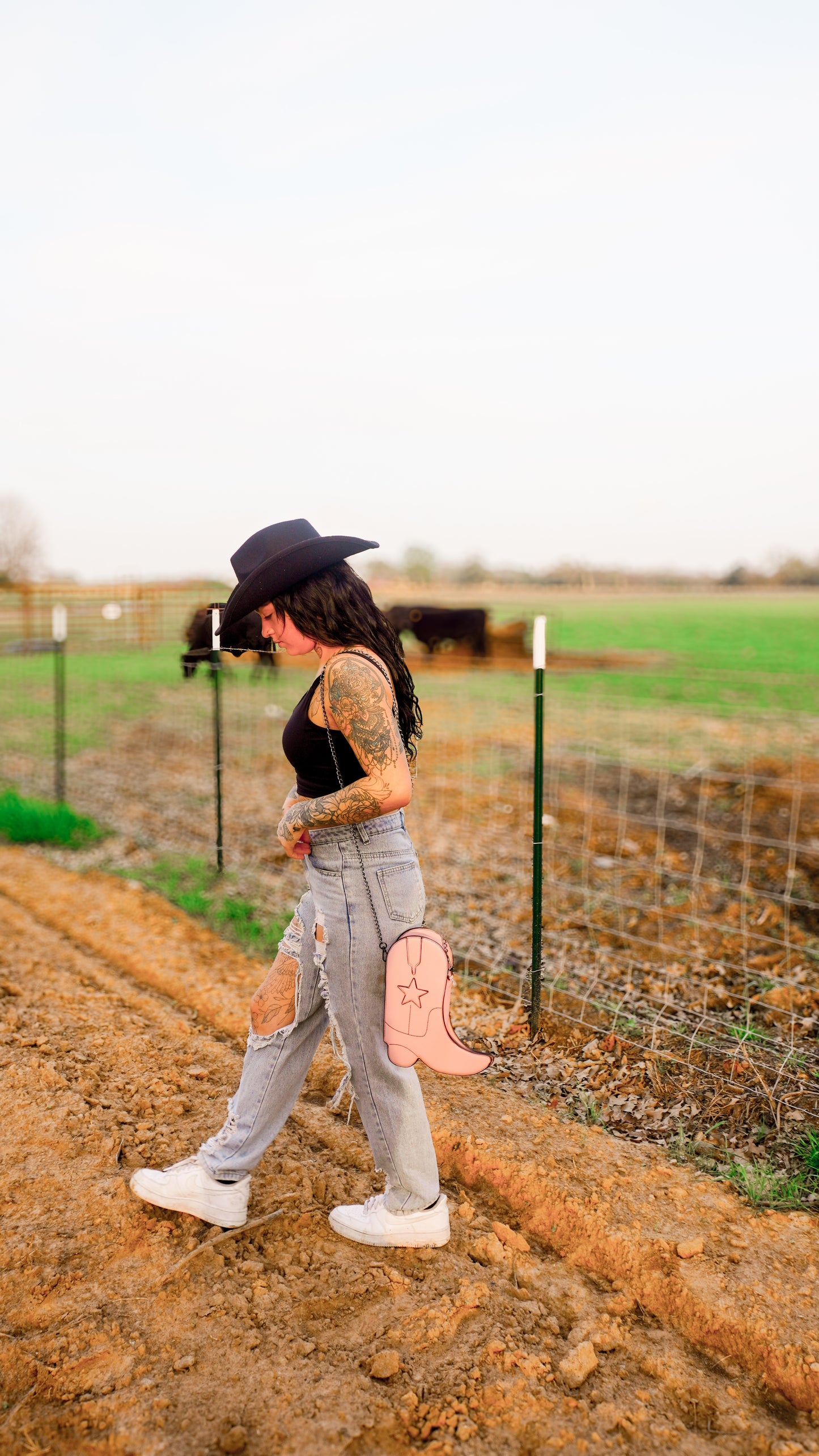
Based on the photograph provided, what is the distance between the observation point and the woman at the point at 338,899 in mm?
1984

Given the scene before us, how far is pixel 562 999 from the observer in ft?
12.8

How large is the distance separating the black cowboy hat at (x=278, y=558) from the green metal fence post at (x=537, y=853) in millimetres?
1474

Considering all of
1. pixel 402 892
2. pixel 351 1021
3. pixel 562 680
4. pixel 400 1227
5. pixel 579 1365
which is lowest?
pixel 579 1365

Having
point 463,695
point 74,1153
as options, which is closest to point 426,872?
point 74,1153

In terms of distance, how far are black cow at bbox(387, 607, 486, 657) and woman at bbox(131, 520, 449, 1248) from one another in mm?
5668

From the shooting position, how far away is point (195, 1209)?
238 centimetres

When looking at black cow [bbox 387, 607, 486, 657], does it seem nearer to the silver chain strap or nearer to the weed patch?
the weed patch

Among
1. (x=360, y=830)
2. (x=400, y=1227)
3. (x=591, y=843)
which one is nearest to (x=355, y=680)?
(x=360, y=830)

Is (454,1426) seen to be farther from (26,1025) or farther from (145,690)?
(145,690)

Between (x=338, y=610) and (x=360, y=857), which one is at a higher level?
(x=338, y=610)

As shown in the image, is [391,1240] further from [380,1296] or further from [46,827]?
[46,827]

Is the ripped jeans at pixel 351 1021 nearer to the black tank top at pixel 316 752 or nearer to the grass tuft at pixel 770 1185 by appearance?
the black tank top at pixel 316 752

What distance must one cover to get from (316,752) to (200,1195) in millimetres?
1297

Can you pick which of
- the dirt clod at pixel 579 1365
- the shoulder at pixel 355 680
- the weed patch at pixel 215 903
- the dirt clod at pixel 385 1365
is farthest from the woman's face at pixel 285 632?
the weed patch at pixel 215 903
